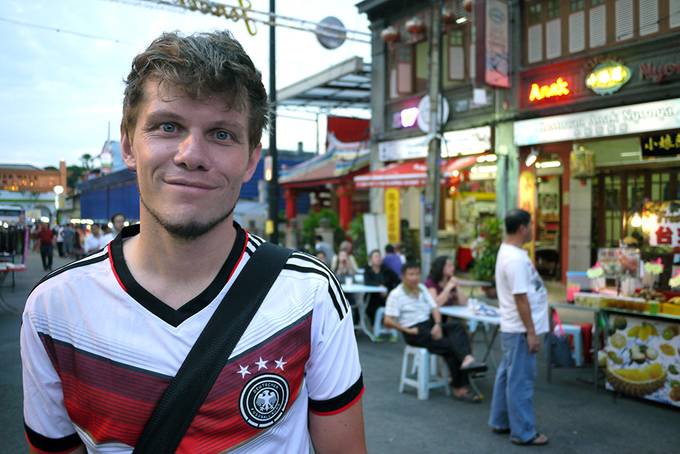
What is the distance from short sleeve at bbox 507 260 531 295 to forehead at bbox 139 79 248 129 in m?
4.19

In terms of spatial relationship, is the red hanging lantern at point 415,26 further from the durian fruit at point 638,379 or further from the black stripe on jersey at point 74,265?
the black stripe on jersey at point 74,265

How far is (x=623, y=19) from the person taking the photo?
12180mm

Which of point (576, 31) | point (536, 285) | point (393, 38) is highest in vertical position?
point (393, 38)

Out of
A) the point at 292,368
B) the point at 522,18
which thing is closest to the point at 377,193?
the point at 522,18

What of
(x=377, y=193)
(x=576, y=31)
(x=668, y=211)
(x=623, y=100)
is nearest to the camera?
(x=668, y=211)

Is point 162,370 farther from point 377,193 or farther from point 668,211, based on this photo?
point 377,193

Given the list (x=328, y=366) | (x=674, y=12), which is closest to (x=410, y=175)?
(x=674, y=12)

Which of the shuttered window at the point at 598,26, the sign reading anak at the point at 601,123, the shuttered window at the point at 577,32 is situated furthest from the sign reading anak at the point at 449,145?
the shuttered window at the point at 598,26

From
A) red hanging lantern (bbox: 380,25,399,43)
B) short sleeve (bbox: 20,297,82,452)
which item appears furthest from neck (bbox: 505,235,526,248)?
red hanging lantern (bbox: 380,25,399,43)

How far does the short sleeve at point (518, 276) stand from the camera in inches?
207

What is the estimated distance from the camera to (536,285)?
5461 mm

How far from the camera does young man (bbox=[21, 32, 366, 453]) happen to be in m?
1.49

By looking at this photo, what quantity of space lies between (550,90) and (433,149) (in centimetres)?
429

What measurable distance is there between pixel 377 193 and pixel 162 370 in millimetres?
17497
